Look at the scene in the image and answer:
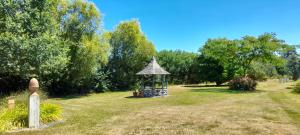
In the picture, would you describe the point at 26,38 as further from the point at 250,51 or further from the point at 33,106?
the point at 250,51

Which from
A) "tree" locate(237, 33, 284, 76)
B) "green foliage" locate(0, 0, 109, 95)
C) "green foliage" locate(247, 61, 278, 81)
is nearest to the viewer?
"green foliage" locate(0, 0, 109, 95)

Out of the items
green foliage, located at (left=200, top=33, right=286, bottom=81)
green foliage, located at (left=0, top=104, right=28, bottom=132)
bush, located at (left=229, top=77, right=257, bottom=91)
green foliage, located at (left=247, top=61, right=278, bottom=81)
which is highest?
green foliage, located at (left=200, top=33, right=286, bottom=81)

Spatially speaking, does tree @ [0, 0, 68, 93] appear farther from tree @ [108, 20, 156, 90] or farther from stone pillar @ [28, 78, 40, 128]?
tree @ [108, 20, 156, 90]

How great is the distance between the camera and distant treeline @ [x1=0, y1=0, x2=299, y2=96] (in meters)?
16.7

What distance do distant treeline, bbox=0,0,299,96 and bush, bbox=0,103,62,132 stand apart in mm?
6897

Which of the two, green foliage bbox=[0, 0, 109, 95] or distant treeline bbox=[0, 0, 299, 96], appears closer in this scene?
green foliage bbox=[0, 0, 109, 95]

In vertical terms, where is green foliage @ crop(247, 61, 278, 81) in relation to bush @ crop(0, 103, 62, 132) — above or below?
above

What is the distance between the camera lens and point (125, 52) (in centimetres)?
3303

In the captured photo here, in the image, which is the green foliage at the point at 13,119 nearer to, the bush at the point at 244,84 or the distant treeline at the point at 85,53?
the distant treeline at the point at 85,53

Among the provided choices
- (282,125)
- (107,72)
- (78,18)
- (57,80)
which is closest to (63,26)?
(78,18)

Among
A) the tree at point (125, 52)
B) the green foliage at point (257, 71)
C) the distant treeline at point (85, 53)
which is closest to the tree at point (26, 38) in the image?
the distant treeline at point (85, 53)

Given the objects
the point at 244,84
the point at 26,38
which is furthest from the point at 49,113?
the point at 244,84

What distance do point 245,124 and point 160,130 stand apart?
10.4 feet

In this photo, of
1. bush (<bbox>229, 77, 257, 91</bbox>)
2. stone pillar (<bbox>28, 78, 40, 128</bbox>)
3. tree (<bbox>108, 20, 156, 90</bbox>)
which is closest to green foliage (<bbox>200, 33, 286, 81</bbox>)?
bush (<bbox>229, 77, 257, 91</bbox>)
